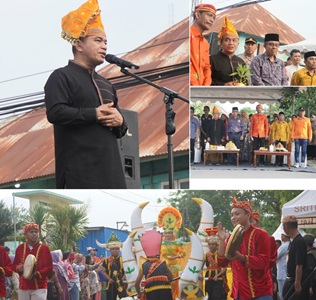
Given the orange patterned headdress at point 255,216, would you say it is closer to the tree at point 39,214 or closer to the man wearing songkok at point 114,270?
the man wearing songkok at point 114,270

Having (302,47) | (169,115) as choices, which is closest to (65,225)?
(169,115)

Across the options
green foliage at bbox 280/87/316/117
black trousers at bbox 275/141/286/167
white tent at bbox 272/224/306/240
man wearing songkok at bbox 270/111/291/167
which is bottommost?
white tent at bbox 272/224/306/240

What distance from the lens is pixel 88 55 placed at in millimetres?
11406

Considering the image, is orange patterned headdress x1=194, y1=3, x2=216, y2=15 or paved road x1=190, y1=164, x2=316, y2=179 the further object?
paved road x1=190, y1=164, x2=316, y2=179

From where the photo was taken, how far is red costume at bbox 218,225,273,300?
1157cm

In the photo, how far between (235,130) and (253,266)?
1.55m

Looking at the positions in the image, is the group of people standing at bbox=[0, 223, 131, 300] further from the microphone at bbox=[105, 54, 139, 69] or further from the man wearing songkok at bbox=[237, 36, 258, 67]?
the man wearing songkok at bbox=[237, 36, 258, 67]

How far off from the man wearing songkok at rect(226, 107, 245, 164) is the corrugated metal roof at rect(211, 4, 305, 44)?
34.5 inches

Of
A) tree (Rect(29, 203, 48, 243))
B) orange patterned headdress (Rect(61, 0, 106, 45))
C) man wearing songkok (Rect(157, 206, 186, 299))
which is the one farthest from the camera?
tree (Rect(29, 203, 48, 243))

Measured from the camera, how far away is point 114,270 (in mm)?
11945

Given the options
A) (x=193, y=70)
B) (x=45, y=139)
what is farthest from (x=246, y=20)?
(x=45, y=139)

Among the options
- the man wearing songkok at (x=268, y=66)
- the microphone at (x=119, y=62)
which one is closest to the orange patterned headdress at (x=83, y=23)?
the microphone at (x=119, y=62)

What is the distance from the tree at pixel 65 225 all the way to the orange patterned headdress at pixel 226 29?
229cm

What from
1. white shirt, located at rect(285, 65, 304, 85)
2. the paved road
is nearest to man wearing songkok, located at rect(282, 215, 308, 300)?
the paved road
